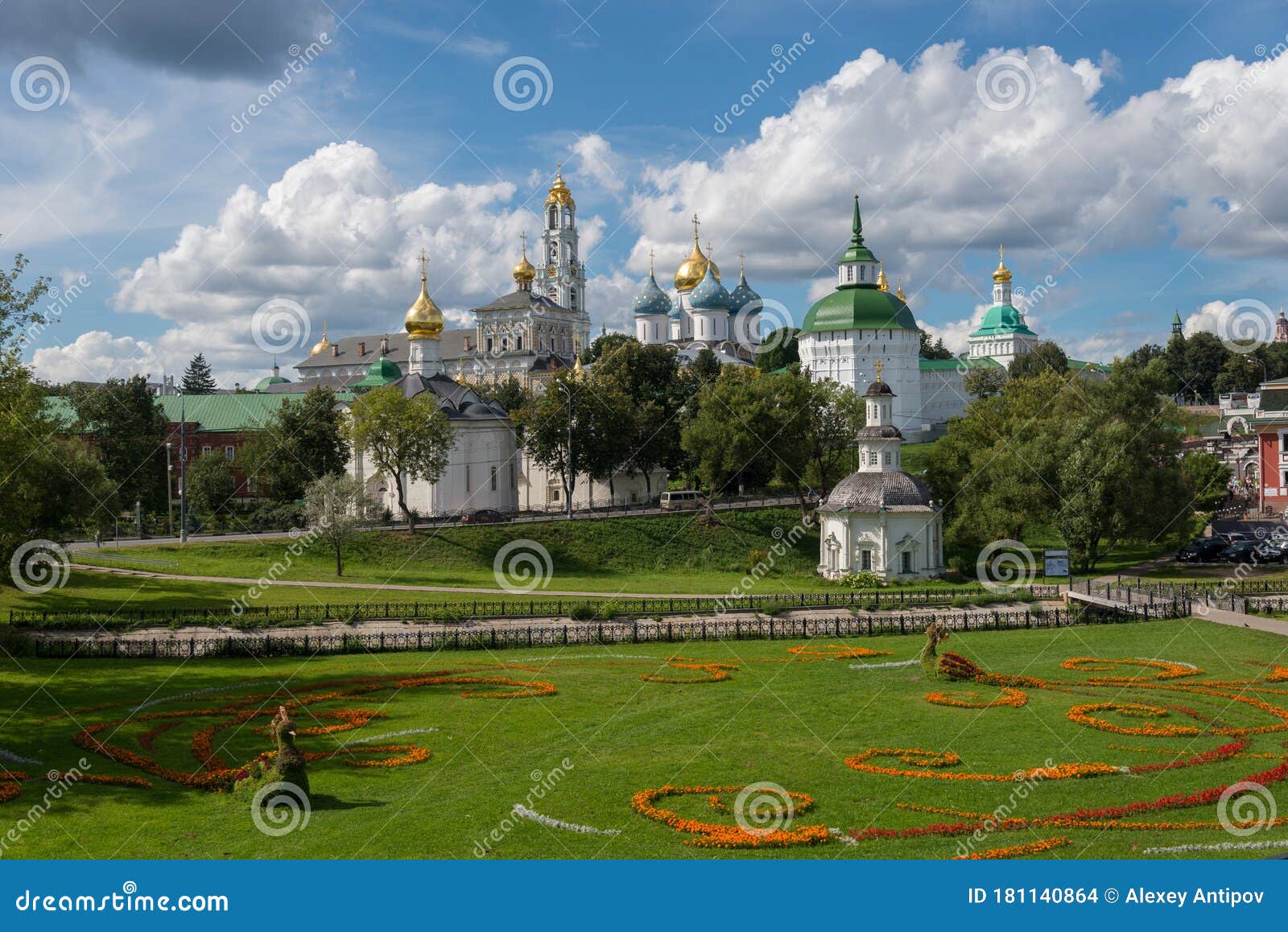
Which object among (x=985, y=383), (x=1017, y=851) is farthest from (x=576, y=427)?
(x=1017, y=851)

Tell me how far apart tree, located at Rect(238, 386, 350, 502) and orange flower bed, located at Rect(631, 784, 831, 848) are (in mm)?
46132

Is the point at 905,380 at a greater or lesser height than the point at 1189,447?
greater

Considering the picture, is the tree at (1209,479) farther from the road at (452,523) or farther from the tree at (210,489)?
the tree at (210,489)

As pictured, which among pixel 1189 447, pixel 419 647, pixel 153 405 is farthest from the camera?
pixel 1189 447

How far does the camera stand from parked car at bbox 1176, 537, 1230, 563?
156 ft

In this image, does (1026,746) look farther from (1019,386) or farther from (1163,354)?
(1163,354)

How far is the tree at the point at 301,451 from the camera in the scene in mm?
59781

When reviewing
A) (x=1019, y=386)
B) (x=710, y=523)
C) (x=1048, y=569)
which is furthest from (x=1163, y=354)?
(x=1048, y=569)

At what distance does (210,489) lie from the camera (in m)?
63.8

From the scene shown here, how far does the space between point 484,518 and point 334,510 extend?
12.8 m

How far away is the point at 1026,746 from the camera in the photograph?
19031 millimetres

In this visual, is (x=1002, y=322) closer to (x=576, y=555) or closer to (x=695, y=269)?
(x=695, y=269)

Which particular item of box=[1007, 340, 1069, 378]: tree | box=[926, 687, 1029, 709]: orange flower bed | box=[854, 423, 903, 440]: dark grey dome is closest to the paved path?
box=[854, 423, 903, 440]: dark grey dome

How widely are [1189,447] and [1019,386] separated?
14.8m
